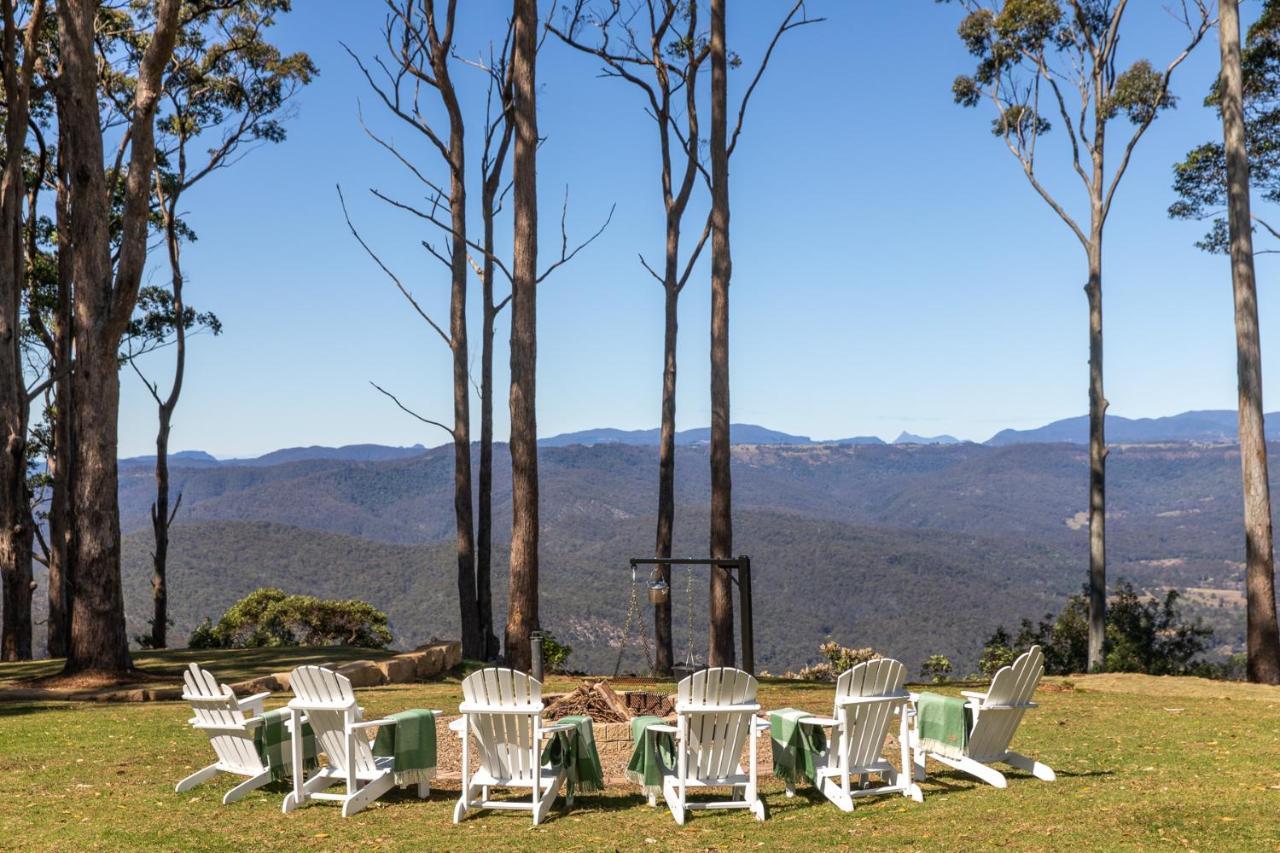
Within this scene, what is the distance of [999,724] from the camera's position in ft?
22.5

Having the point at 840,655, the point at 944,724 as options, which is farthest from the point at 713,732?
the point at 840,655

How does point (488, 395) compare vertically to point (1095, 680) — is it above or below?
above

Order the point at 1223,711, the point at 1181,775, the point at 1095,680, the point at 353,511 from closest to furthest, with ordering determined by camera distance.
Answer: the point at 1181,775 < the point at 1223,711 < the point at 1095,680 < the point at 353,511

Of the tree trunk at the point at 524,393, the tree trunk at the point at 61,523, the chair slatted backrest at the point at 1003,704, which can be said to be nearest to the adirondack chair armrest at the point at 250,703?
the chair slatted backrest at the point at 1003,704

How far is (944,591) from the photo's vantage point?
8150cm

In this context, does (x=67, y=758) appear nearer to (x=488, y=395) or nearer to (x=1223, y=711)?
(x=1223, y=711)

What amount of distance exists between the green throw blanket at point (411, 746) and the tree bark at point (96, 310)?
6334 mm

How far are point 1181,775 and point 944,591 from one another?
7721 cm

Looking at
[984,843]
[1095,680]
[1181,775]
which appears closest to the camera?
[984,843]

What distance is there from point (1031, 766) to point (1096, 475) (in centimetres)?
1279

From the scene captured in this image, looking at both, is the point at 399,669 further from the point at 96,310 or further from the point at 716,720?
the point at 716,720

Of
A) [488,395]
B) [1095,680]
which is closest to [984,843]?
[1095,680]

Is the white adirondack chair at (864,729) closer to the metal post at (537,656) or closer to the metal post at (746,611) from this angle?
the metal post at (746,611)

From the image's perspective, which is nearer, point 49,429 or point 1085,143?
point 1085,143
